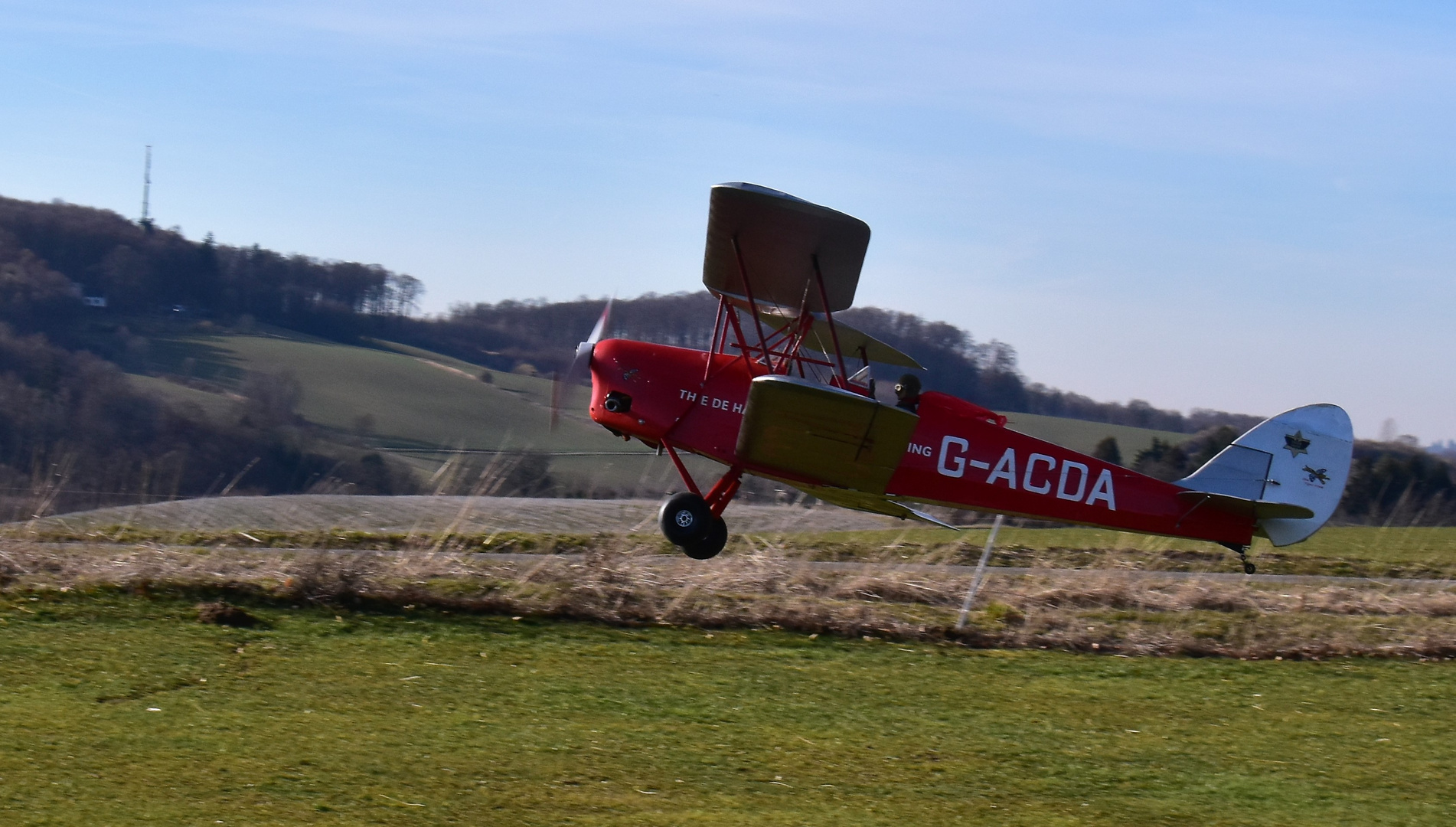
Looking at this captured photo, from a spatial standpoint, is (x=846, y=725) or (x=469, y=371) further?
(x=469, y=371)

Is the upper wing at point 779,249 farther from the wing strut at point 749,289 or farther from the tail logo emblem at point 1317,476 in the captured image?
the tail logo emblem at point 1317,476

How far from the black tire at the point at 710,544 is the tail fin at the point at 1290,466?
5.26m

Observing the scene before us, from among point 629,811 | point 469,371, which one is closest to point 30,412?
point 469,371

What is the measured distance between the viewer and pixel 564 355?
14688 millimetres

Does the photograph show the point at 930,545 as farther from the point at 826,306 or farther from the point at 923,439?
the point at 826,306

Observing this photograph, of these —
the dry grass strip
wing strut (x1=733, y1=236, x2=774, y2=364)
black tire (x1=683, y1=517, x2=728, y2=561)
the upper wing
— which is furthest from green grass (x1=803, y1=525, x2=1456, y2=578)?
the upper wing

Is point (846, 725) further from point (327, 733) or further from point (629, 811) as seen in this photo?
point (327, 733)

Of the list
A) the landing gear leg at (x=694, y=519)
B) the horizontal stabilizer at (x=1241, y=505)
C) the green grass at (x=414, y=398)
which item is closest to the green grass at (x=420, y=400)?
the green grass at (x=414, y=398)

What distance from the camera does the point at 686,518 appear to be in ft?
36.5

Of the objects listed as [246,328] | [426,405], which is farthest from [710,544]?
[246,328]

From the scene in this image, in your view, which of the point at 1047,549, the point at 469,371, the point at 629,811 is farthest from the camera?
the point at 469,371

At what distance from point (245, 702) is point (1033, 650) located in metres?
5.99

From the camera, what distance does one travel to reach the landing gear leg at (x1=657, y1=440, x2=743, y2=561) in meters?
11.1

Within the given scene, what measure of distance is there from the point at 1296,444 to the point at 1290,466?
0.26 metres
